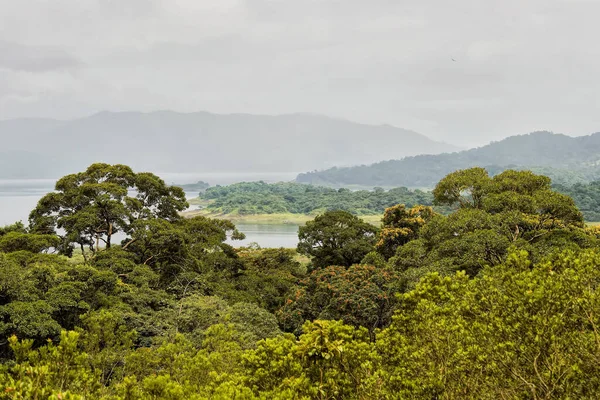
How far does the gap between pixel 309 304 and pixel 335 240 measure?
7.52m

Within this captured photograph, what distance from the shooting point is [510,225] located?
14.6 meters

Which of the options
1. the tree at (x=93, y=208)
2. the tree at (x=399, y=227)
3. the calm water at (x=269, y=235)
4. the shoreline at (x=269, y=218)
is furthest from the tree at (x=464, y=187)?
the shoreline at (x=269, y=218)

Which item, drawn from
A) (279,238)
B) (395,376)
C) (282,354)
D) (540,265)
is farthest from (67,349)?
(279,238)

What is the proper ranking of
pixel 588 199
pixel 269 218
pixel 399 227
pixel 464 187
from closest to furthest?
1. pixel 464 187
2. pixel 399 227
3. pixel 588 199
4. pixel 269 218

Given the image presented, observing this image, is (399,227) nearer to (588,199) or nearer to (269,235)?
(269,235)

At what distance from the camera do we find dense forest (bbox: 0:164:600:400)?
4.52 m

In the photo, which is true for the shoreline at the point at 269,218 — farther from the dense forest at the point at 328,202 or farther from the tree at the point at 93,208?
the tree at the point at 93,208

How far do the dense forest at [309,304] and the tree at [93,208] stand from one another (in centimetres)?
9

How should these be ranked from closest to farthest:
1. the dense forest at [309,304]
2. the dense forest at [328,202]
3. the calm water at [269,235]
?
the dense forest at [309,304] < the calm water at [269,235] < the dense forest at [328,202]

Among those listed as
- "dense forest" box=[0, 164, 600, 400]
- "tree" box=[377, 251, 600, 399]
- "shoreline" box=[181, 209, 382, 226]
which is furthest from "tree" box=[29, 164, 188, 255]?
"shoreline" box=[181, 209, 382, 226]

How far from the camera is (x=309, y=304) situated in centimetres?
1579

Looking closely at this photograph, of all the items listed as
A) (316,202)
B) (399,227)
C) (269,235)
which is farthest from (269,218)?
(399,227)

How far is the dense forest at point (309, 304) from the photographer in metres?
4.52

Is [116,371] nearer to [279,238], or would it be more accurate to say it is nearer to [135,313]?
[135,313]
